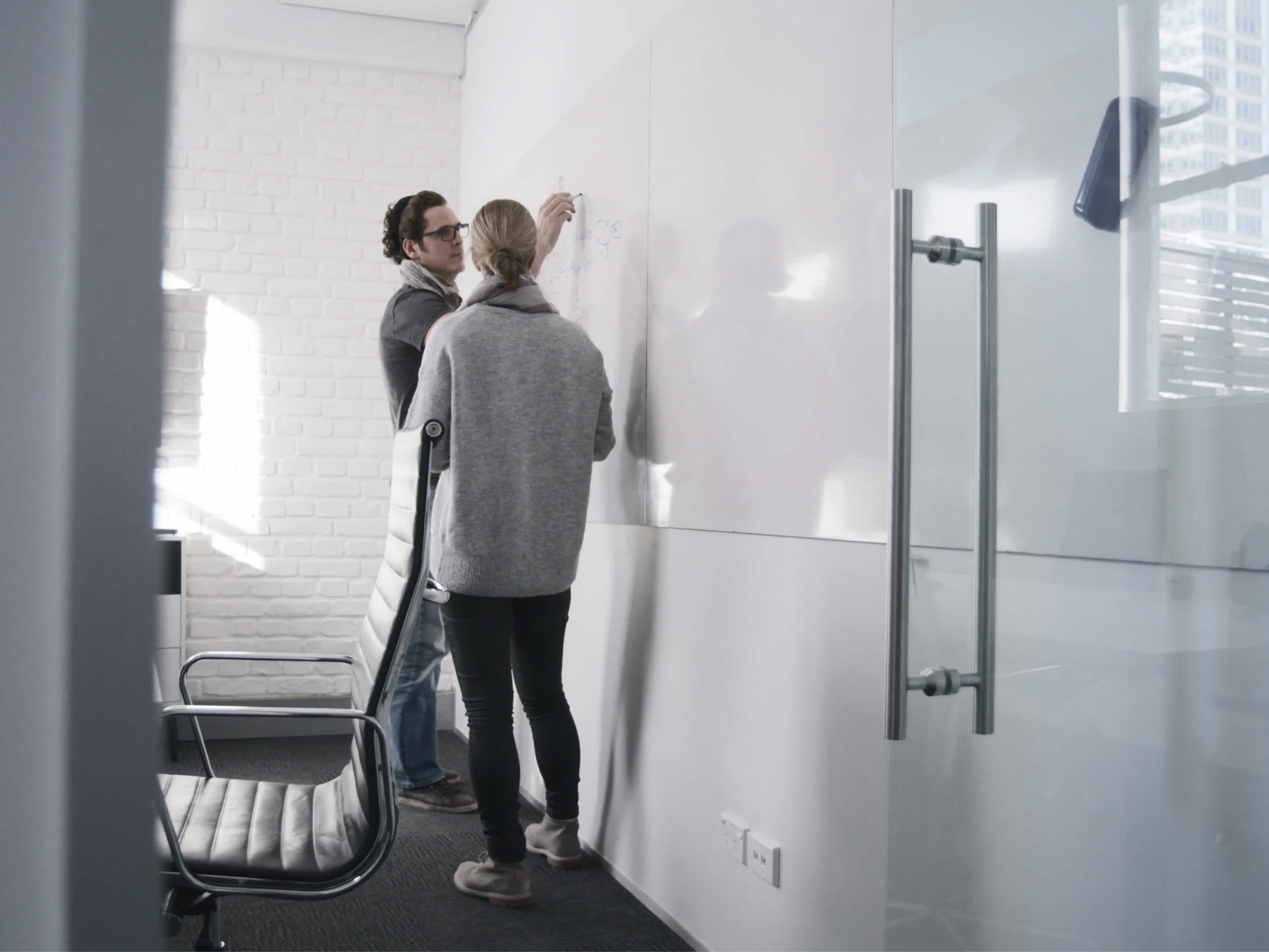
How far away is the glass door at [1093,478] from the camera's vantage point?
863 millimetres

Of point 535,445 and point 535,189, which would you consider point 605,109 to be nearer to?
point 535,189

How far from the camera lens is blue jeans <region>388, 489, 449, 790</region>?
130 inches

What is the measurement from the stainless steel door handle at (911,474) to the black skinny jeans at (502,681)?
1.45 m

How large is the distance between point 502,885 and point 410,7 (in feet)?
12.0

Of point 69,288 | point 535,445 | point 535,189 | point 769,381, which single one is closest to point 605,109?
point 535,189

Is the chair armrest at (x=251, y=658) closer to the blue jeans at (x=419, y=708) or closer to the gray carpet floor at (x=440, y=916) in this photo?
the gray carpet floor at (x=440, y=916)

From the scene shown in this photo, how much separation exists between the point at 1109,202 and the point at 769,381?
1.10 metres

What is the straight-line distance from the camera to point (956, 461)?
117 cm

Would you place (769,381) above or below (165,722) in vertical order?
above

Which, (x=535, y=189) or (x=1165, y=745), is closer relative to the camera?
(x=1165, y=745)

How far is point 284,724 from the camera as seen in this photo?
4.40m

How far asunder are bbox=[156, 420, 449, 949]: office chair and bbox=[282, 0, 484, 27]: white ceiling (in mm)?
3251

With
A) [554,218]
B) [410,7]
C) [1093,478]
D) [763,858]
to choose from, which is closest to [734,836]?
[763,858]

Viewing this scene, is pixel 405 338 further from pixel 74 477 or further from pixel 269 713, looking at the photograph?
pixel 74 477
